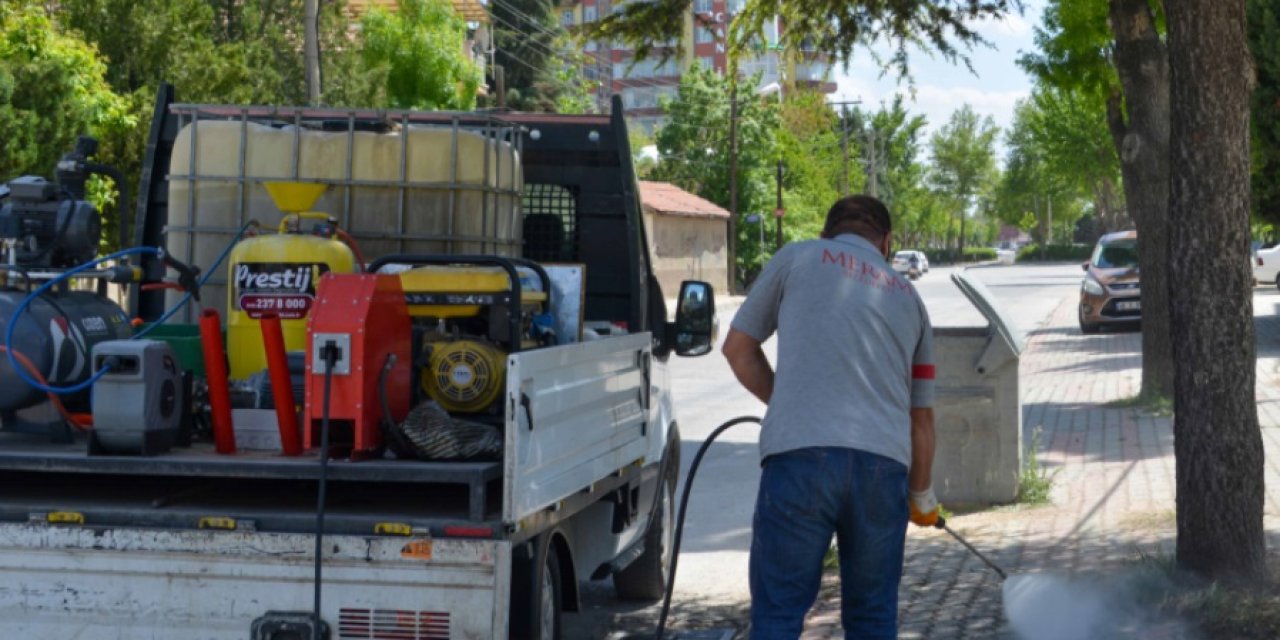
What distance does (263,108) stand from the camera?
7.74 meters

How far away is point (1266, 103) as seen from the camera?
66.0 feet

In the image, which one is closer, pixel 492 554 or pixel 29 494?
pixel 492 554

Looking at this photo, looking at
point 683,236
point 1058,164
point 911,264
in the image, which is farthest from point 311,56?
point 911,264

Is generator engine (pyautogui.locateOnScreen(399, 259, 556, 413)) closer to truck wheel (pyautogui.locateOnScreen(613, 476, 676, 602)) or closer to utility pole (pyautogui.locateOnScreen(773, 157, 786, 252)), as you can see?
truck wheel (pyautogui.locateOnScreen(613, 476, 676, 602))

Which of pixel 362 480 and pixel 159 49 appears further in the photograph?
pixel 159 49

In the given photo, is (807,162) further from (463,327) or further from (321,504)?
(321,504)

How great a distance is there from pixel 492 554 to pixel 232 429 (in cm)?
114

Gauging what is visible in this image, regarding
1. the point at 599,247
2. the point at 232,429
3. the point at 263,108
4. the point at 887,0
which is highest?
the point at 887,0

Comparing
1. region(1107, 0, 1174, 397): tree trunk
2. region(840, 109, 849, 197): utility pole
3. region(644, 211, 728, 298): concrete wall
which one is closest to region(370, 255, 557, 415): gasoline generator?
region(1107, 0, 1174, 397): tree trunk

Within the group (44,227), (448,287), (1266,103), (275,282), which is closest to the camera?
(448,287)

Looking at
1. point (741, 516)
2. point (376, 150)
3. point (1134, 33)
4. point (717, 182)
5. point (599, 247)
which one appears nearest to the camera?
point (376, 150)

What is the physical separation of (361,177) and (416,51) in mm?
34468

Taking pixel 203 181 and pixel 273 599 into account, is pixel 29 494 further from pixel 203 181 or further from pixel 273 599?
pixel 203 181

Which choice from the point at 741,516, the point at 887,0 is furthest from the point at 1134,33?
the point at 741,516
